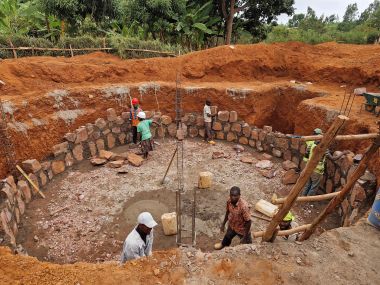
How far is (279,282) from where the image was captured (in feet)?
11.5

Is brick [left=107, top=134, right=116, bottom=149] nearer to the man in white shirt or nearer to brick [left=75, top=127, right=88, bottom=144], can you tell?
brick [left=75, top=127, right=88, bottom=144]

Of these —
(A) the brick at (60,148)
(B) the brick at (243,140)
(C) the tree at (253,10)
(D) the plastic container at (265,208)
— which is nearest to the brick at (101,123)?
(A) the brick at (60,148)

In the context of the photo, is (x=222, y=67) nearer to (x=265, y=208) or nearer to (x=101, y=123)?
(x=101, y=123)

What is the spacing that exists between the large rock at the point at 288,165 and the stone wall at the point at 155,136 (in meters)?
0.27

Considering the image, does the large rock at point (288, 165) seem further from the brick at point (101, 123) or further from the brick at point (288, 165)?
the brick at point (101, 123)

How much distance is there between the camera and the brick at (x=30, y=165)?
7.13 m

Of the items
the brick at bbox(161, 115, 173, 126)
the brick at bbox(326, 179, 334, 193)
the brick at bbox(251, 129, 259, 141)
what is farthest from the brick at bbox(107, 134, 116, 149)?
the brick at bbox(326, 179, 334, 193)

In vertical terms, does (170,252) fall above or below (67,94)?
below

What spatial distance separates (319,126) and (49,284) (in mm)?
8028

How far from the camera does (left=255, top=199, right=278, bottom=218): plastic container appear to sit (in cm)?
662

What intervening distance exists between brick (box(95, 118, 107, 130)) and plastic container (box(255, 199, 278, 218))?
5.27 meters

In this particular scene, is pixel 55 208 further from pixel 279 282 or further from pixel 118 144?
pixel 279 282

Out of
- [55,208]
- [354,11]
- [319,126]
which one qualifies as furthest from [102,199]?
[354,11]

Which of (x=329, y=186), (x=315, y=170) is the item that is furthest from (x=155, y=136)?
(x=329, y=186)
